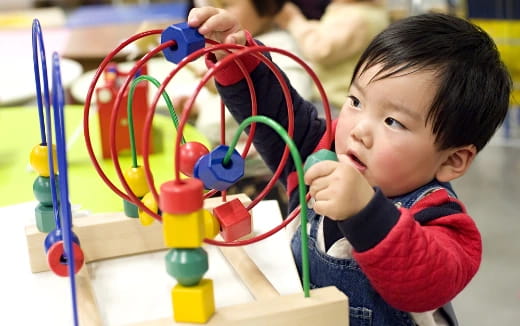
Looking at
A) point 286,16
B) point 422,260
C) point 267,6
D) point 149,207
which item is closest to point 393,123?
point 422,260

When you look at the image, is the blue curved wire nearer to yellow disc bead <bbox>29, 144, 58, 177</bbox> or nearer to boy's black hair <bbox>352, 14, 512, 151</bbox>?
yellow disc bead <bbox>29, 144, 58, 177</bbox>

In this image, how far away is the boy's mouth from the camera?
2.47 ft

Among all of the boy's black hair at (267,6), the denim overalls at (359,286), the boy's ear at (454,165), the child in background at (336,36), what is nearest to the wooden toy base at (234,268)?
the denim overalls at (359,286)

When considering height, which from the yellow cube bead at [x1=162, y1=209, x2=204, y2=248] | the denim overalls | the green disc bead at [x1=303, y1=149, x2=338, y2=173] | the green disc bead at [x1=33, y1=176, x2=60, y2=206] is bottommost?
the denim overalls

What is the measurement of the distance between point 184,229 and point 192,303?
0.22ft

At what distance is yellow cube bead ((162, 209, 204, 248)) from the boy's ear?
1.19 ft

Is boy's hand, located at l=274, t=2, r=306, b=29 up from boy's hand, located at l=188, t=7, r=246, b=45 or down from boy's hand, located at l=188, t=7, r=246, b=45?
down

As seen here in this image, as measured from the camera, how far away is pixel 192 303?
0.54m

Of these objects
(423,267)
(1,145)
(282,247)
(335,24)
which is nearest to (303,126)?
(282,247)

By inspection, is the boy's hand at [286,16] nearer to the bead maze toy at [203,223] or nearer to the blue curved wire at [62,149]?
the bead maze toy at [203,223]

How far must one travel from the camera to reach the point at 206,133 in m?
1.51

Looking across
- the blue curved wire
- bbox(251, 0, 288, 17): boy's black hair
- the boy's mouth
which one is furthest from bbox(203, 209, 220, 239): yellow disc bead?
bbox(251, 0, 288, 17): boy's black hair

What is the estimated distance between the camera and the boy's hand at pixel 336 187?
566mm

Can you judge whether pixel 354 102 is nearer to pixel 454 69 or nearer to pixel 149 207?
pixel 454 69
